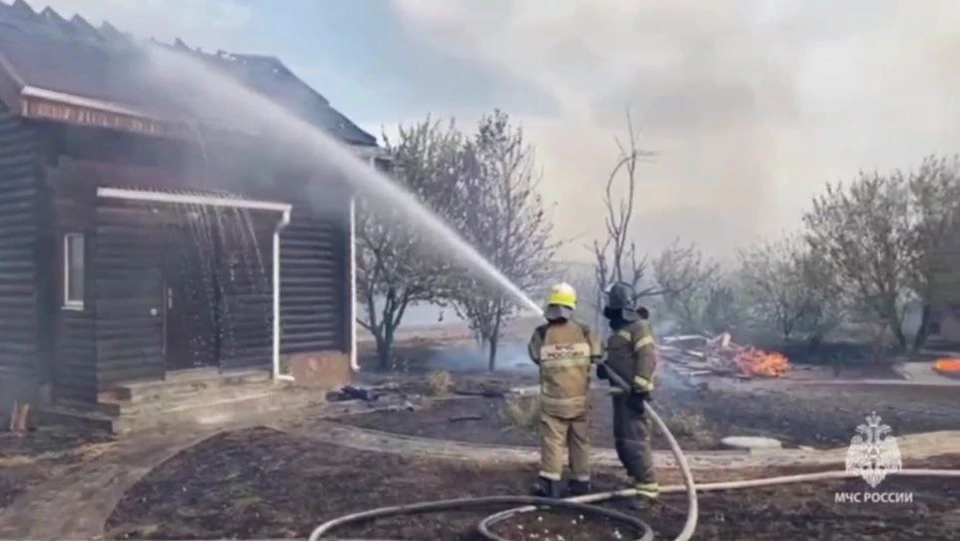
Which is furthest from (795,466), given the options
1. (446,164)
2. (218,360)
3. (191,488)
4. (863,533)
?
(446,164)

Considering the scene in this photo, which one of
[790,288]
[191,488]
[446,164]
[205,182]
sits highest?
[446,164]

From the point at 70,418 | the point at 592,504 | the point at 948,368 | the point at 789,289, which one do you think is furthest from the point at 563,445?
the point at 789,289

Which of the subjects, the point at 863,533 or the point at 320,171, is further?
the point at 320,171

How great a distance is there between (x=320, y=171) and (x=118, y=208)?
3.67 metres

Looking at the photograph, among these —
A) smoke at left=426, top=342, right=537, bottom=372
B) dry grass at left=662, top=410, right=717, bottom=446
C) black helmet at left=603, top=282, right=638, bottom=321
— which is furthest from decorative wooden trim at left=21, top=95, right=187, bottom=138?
smoke at left=426, top=342, right=537, bottom=372

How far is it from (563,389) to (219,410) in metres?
6.27

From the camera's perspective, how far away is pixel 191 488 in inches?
279

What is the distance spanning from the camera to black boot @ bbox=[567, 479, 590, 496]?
6.40 meters

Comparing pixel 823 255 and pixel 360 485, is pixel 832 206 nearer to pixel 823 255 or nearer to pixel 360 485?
pixel 823 255

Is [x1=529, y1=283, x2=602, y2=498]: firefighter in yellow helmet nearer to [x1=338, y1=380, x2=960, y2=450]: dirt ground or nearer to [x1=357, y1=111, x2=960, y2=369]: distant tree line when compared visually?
[x1=338, y1=380, x2=960, y2=450]: dirt ground

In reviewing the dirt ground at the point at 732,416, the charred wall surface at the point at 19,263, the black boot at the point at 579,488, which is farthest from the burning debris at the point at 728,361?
the charred wall surface at the point at 19,263

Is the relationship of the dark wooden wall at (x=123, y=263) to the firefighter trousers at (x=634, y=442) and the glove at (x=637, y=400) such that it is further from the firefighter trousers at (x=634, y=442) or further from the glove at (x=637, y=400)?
the glove at (x=637, y=400)

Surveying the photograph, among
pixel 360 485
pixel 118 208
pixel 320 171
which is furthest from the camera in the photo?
pixel 320 171

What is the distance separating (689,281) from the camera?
2014 cm
